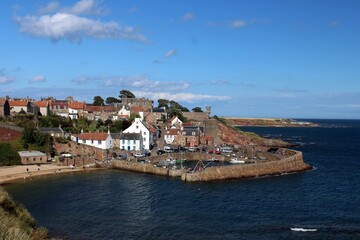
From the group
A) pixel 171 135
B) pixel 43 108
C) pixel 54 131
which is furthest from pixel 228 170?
pixel 43 108

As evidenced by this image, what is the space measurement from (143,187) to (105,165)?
1710 centimetres

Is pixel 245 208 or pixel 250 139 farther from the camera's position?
pixel 250 139

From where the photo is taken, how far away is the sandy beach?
55.5 metres

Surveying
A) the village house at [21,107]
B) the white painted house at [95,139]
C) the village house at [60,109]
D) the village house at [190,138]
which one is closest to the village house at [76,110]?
the village house at [60,109]

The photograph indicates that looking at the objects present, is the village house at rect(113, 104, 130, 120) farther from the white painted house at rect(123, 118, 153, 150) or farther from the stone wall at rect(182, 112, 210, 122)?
the stone wall at rect(182, 112, 210, 122)

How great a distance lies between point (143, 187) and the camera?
2058 inches

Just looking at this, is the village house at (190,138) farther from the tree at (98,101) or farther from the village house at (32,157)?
the tree at (98,101)

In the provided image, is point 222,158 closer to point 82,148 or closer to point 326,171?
point 326,171

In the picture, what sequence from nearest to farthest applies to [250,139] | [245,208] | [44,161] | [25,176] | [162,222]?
1. [162,222]
2. [245,208]
3. [25,176]
4. [44,161]
5. [250,139]

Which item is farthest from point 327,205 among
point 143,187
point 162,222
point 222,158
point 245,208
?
point 222,158

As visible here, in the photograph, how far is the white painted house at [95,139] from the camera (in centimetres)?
7538

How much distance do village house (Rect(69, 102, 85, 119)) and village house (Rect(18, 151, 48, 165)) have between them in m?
35.7

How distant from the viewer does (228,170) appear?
58.4m

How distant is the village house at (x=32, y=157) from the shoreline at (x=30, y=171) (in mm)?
1855
